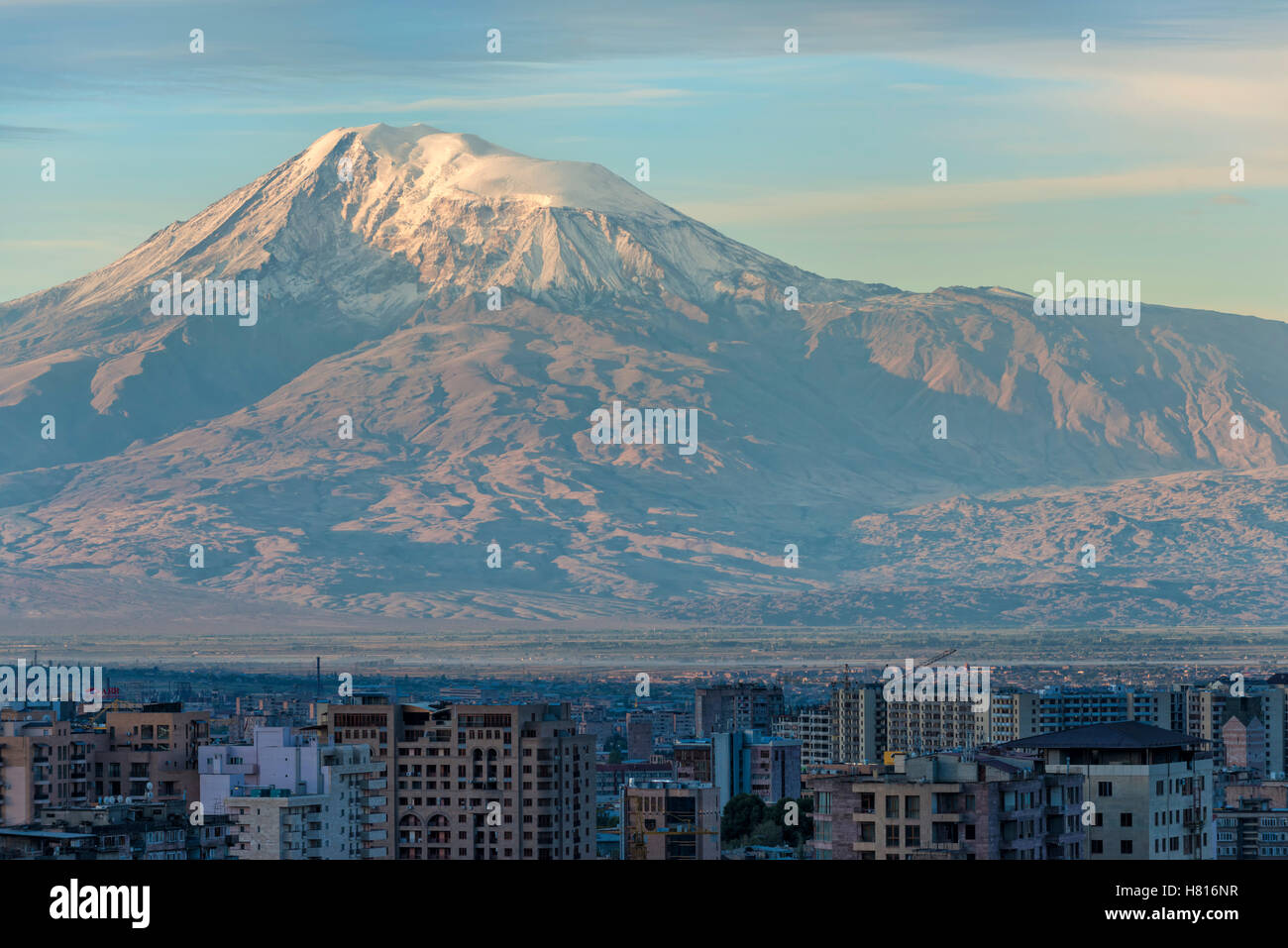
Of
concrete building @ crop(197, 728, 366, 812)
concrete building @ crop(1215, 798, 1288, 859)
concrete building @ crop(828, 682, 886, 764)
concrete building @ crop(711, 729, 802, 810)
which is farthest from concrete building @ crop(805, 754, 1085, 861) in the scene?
concrete building @ crop(828, 682, 886, 764)

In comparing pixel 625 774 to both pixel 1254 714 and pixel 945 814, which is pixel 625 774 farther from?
pixel 945 814

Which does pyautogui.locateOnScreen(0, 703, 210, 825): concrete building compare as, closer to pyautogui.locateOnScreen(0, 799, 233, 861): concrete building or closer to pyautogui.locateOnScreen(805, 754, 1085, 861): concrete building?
pyautogui.locateOnScreen(0, 799, 233, 861): concrete building

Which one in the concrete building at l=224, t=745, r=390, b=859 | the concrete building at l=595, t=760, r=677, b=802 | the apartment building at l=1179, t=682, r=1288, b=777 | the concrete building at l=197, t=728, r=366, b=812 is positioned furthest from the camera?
the apartment building at l=1179, t=682, r=1288, b=777

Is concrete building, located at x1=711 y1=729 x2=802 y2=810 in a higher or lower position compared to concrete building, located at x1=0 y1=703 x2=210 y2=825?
lower

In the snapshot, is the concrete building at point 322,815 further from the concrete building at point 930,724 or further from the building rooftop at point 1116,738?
the concrete building at point 930,724

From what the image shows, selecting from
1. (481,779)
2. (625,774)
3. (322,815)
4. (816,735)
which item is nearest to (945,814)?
(322,815)
